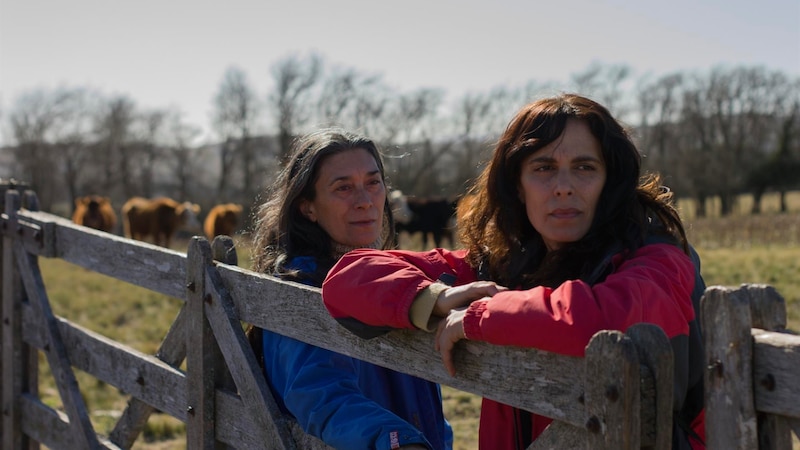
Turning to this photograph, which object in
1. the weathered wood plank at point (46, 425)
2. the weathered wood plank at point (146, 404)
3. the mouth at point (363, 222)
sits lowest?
the weathered wood plank at point (46, 425)

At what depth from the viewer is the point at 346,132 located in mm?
3115

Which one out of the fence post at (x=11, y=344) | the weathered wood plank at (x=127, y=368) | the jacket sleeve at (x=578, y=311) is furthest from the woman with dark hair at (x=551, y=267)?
the fence post at (x=11, y=344)

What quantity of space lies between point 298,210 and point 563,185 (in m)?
1.17

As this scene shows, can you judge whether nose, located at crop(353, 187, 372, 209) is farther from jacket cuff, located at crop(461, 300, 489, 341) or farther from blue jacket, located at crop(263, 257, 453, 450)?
jacket cuff, located at crop(461, 300, 489, 341)

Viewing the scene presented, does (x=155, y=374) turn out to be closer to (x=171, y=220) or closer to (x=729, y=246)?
(x=729, y=246)

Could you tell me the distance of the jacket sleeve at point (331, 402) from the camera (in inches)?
84.3

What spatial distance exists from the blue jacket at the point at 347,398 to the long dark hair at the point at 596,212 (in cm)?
54

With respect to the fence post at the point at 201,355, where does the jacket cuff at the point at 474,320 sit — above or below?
above

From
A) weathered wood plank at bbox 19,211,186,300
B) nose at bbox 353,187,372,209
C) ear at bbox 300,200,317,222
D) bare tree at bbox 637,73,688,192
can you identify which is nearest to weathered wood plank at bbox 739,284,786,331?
nose at bbox 353,187,372,209

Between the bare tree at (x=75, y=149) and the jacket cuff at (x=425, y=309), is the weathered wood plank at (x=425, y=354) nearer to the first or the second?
the jacket cuff at (x=425, y=309)

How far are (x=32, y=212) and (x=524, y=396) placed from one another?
159 inches

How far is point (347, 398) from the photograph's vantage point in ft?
7.47

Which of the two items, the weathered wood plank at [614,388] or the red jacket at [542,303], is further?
the red jacket at [542,303]

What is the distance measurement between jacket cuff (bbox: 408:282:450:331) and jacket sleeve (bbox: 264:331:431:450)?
38cm
